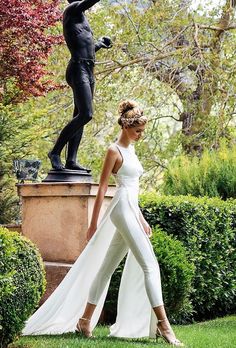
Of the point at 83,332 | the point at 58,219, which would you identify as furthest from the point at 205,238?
the point at 83,332

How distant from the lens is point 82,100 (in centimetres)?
766

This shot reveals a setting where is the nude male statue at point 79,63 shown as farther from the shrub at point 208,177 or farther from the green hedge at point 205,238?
the shrub at point 208,177

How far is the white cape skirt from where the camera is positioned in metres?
6.24

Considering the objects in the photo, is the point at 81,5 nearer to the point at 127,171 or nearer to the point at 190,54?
the point at 127,171

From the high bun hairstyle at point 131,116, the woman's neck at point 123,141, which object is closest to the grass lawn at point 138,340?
the woman's neck at point 123,141

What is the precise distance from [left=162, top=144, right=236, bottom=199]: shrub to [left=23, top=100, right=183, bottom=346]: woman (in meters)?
4.65

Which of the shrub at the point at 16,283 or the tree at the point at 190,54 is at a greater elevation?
the tree at the point at 190,54

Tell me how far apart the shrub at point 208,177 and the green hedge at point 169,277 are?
11.0 ft

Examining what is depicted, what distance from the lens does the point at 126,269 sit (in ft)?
20.8

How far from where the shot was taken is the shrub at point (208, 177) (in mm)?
10766

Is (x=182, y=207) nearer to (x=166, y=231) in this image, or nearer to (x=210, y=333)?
(x=166, y=231)

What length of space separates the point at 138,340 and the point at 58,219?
6.97 feet

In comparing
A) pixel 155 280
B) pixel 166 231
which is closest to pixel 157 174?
pixel 166 231

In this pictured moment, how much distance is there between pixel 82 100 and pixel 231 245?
3.00 metres
